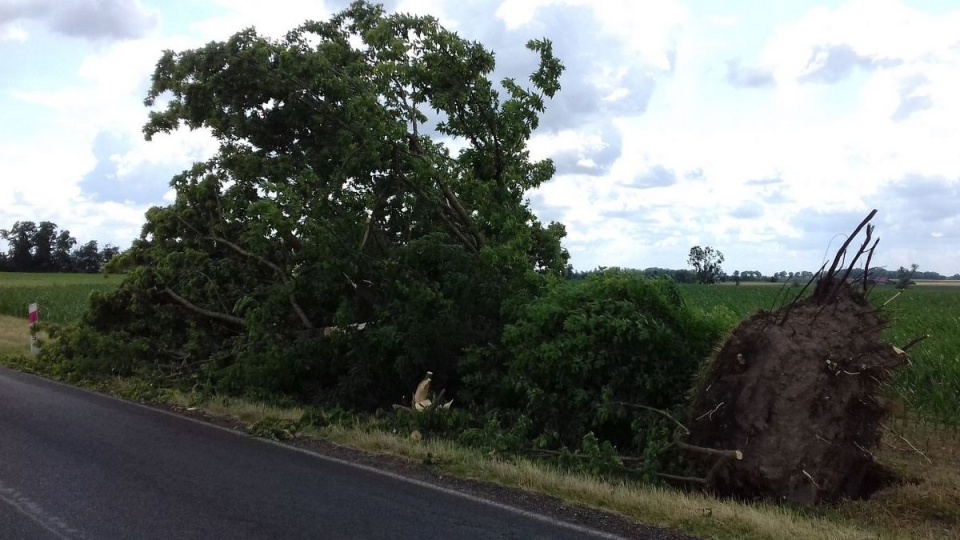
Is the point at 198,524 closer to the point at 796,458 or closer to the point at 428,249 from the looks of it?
the point at 796,458

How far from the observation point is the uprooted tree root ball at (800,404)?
720 centimetres

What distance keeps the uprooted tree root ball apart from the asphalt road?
2.33 metres

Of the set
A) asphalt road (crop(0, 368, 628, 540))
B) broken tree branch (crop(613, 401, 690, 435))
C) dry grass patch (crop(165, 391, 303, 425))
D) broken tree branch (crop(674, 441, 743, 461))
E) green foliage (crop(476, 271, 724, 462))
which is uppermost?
green foliage (crop(476, 271, 724, 462))

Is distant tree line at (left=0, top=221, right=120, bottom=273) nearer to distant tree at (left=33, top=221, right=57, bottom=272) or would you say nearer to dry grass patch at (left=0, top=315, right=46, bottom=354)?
distant tree at (left=33, top=221, right=57, bottom=272)

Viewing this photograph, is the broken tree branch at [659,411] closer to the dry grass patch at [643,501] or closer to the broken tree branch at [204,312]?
the dry grass patch at [643,501]

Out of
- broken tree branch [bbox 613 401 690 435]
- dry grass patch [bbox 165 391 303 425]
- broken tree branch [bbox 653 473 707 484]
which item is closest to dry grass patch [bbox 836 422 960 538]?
broken tree branch [bbox 653 473 707 484]

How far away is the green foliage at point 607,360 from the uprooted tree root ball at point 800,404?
2.69ft

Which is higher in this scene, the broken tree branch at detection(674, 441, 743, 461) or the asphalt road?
the broken tree branch at detection(674, 441, 743, 461)

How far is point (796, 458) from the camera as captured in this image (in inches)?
282

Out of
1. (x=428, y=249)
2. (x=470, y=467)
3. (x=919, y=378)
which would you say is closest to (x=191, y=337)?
(x=428, y=249)

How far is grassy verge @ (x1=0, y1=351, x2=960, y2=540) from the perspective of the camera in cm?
592

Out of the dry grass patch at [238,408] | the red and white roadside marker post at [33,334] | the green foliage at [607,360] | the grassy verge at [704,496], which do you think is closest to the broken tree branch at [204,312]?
the dry grass patch at [238,408]

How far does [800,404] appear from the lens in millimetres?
7410

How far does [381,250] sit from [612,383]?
15.2 ft
